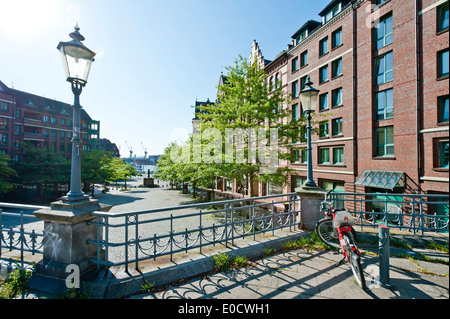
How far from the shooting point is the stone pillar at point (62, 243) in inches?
143

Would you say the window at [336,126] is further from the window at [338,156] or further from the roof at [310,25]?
the roof at [310,25]

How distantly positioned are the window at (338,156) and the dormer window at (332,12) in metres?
13.6

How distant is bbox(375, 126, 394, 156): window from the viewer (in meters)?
16.8

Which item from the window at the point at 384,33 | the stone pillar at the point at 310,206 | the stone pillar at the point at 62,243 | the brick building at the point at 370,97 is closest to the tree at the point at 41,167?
the brick building at the point at 370,97

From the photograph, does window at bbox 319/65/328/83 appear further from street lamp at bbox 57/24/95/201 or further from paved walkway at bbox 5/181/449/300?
street lamp at bbox 57/24/95/201

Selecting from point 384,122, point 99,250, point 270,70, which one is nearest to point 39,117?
point 270,70

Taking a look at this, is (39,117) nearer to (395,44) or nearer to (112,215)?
(112,215)

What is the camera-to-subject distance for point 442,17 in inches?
81.7

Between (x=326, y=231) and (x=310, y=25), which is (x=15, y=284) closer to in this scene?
(x=326, y=231)

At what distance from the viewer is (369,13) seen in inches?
720

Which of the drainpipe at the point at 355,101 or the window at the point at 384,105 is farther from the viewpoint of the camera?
the drainpipe at the point at 355,101

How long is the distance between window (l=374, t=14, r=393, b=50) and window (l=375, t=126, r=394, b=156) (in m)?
6.94

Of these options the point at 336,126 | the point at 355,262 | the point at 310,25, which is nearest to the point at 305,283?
the point at 355,262
